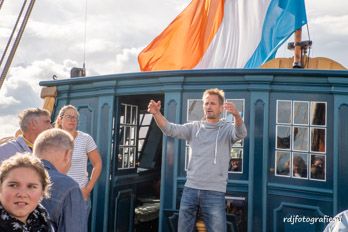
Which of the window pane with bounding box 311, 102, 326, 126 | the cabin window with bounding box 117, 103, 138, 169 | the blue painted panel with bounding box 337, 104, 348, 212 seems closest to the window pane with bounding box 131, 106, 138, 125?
the cabin window with bounding box 117, 103, 138, 169

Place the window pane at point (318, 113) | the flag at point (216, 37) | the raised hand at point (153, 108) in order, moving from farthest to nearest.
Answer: the flag at point (216, 37)
the window pane at point (318, 113)
the raised hand at point (153, 108)

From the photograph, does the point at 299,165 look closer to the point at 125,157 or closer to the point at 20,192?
the point at 125,157

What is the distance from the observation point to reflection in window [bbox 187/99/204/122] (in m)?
5.24

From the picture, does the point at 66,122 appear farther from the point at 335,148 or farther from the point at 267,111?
the point at 335,148

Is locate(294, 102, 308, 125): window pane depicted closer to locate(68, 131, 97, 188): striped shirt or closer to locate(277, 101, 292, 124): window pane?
locate(277, 101, 292, 124): window pane

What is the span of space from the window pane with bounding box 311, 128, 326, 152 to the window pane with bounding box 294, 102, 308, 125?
0.17 m

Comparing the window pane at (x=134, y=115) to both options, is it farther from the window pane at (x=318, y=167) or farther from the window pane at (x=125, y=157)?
the window pane at (x=318, y=167)

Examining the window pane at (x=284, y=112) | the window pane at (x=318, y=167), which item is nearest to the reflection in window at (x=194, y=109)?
the window pane at (x=284, y=112)

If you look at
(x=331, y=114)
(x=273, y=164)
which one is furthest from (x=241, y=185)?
(x=331, y=114)

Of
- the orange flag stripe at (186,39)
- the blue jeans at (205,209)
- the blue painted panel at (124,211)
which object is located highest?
the orange flag stripe at (186,39)

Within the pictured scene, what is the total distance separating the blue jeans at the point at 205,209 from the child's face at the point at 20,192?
232 centimetres

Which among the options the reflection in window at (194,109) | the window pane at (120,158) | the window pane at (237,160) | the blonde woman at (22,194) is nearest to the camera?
the blonde woman at (22,194)

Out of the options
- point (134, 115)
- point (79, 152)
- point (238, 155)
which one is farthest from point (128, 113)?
point (238, 155)

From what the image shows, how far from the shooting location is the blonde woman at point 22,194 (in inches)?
74.4
